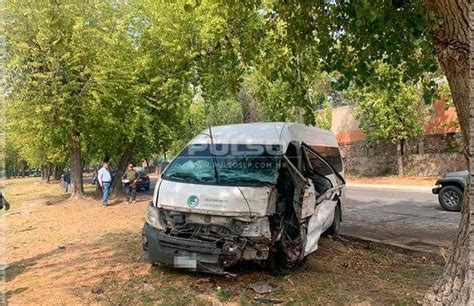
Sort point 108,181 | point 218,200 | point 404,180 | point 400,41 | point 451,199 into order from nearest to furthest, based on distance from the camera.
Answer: point 400,41, point 218,200, point 451,199, point 108,181, point 404,180

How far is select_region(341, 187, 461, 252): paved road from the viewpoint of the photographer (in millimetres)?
8547

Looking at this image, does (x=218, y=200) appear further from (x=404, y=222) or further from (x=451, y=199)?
(x=451, y=199)

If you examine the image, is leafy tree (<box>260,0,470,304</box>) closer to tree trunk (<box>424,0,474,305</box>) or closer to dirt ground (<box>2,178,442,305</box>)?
tree trunk (<box>424,0,474,305</box>)

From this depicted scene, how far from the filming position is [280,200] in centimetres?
603

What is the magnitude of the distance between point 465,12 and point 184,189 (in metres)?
4.14

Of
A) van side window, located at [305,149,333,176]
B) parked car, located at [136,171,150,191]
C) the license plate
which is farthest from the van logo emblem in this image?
parked car, located at [136,171,150,191]

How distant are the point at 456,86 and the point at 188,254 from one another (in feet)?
12.5

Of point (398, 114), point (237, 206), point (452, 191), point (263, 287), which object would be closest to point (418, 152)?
point (398, 114)

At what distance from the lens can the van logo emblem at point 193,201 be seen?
5.78m

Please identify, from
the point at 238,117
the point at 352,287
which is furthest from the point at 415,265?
the point at 238,117

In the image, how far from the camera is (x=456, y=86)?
3.47 meters

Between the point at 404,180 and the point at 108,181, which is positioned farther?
the point at 404,180

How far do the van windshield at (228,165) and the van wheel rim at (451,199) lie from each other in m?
7.85

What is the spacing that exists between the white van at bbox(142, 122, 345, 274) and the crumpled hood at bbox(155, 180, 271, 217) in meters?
0.01
